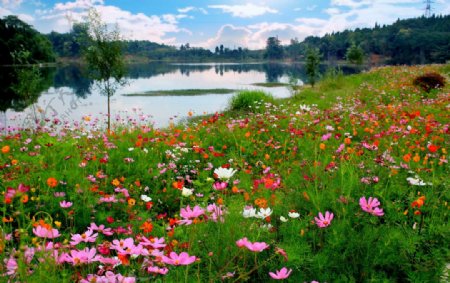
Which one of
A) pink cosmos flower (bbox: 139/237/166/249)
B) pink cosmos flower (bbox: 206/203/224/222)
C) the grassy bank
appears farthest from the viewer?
pink cosmos flower (bbox: 206/203/224/222)

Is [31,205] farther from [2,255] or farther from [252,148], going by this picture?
[252,148]

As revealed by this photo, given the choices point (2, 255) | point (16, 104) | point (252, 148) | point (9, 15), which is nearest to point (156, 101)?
point (16, 104)

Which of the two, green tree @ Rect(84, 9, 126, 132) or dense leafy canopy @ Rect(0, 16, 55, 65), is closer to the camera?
green tree @ Rect(84, 9, 126, 132)

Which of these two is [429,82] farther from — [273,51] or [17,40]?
Answer: [273,51]

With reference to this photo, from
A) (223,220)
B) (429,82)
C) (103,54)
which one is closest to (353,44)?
(429,82)

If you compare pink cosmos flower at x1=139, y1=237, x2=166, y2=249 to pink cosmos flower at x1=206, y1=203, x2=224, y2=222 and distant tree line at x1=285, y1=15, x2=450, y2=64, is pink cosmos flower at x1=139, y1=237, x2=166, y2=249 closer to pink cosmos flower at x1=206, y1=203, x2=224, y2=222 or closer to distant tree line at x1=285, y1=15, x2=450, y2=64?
pink cosmos flower at x1=206, y1=203, x2=224, y2=222

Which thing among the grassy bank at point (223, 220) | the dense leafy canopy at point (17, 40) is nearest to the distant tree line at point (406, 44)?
the grassy bank at point (223, 220)

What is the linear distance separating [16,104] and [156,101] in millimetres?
8615

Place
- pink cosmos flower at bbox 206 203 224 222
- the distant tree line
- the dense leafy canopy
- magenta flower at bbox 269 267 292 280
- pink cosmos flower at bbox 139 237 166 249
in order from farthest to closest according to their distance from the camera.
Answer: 1. the distant tree line
2. the dense leafy canopy
3. pink cosmos flower at bbox 206 203 224 222
4. pink cosmos flower at bbox 139 237 166 249
5. magenta flower at bbox 269 267 292 280

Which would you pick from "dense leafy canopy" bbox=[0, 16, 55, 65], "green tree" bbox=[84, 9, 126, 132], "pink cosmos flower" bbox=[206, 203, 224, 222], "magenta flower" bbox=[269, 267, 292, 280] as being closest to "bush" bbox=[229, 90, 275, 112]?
"green tree" bbox=[84, 9, 126, 132]

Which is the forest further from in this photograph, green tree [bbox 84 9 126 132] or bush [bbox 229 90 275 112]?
bush [bbox 229 90 275 112]

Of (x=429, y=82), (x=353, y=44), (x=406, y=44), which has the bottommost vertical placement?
(x=429, y=82)

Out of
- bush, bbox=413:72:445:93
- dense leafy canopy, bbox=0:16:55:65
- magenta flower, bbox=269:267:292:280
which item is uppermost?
dense leafy canopy, bbox=0:16:55:65

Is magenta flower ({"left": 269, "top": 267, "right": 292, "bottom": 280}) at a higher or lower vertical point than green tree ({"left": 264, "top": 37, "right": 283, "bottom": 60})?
lower
